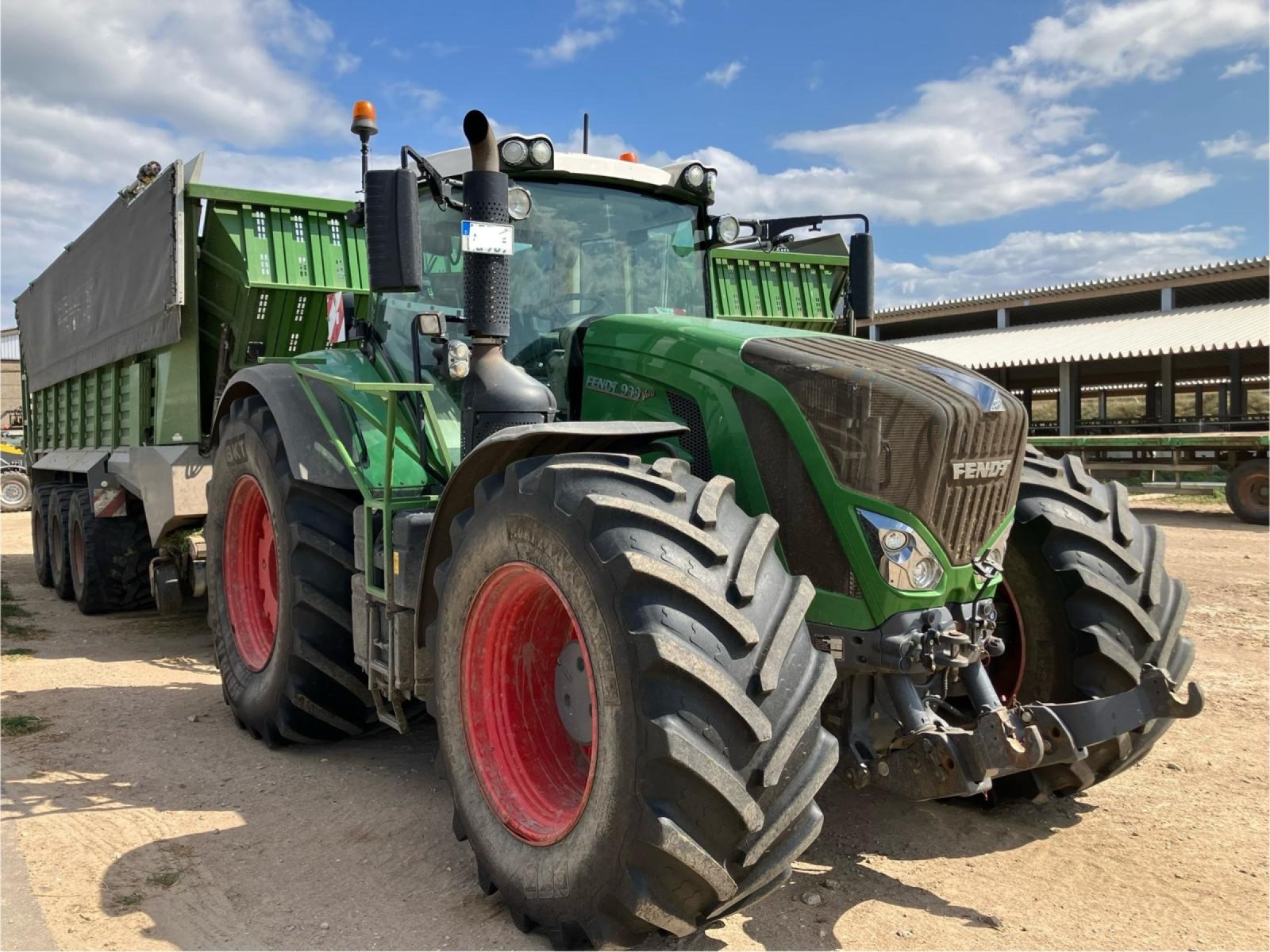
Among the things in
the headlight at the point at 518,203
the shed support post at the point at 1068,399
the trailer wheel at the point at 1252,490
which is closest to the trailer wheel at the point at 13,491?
the headlight at the point at 518,203

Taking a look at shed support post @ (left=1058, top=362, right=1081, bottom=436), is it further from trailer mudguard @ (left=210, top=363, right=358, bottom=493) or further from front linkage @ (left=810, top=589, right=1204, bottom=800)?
front linkage @ (left=810, top=589, right=1204, bottom=800)

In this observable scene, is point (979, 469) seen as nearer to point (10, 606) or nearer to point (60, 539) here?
point (60, 539)

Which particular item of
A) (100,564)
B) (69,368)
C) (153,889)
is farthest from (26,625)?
(153,889)

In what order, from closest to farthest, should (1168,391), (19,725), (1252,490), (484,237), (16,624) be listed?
1. (484,237)
2. (19,725)
3. (16,624)
4. (1252,490)
5. (1168,391)

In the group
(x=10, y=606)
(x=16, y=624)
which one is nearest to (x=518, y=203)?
→ (x=16, y=624)

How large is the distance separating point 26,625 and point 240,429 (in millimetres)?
4730

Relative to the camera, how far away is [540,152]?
4277 millimetres

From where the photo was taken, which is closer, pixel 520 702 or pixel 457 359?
pixel 520 702

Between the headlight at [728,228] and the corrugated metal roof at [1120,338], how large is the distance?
1563 centimetres

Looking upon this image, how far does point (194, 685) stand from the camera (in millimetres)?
6375

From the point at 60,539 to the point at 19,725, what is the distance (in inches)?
188

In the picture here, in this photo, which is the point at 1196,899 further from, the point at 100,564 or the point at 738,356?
the point at 100,564

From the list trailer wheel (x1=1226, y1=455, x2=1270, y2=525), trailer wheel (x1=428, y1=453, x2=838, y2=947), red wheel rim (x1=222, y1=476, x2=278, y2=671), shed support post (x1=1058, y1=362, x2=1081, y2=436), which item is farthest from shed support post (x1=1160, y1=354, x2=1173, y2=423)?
trailer wheel (x1=428, y1=453, x2=838, y2=947)

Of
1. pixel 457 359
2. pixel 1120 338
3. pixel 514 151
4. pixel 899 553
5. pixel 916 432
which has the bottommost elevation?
pixel 899 553
